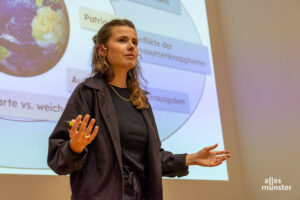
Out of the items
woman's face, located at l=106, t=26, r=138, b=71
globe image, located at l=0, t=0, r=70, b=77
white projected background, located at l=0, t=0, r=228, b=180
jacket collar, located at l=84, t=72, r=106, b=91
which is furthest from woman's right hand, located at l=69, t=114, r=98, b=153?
globe image, located at l=0, t=0, r=70, b=77

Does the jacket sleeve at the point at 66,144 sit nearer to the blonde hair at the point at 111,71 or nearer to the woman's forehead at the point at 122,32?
the blonde hair at the point at 111,71

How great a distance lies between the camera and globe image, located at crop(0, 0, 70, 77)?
6.73 ft

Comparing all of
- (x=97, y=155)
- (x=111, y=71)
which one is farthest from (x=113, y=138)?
(x=111, y=71)

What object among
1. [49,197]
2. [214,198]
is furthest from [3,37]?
[214,198]

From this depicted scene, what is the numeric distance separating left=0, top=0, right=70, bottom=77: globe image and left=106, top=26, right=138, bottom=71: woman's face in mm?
649

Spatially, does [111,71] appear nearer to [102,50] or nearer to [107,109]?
[102,50]

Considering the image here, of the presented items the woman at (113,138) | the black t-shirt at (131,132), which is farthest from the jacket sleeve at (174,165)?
the black t-shirt at (131,132)

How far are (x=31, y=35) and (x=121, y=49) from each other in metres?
0.76

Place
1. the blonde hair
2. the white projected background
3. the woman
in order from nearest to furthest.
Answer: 1. the woman
2. the blonde hair
3. the white projected background

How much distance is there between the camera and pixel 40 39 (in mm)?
2178

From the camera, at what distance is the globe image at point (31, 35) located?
2051mm

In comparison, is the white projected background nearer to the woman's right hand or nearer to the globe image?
the globe image

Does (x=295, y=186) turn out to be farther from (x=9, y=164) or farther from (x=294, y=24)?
(x=9, y=164)

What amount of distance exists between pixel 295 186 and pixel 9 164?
6.95 ft
